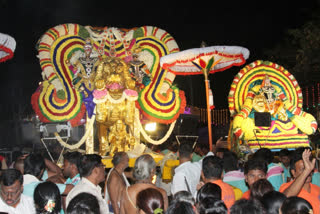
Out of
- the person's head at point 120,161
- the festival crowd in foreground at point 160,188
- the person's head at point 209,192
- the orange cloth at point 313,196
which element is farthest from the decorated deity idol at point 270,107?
the person's head at point 209,192

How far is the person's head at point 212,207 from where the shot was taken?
9.59 ft

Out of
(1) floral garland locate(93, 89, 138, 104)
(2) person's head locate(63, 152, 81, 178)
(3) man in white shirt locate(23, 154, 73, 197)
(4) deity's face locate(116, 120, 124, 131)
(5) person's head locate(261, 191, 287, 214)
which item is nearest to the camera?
(5) person's head locate(261, 191, 287, 214)

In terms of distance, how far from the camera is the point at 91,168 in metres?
4.44

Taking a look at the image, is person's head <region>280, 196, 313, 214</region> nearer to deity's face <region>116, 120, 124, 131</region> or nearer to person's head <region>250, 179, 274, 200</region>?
person's head <region>250, 179, 274, 200</region>

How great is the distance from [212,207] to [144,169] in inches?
63.4

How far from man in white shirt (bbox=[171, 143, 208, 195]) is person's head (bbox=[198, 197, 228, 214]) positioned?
1996 mm

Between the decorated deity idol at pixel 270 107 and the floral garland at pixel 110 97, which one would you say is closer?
the floral garland at pixel 110 97

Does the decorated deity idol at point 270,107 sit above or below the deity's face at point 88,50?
below

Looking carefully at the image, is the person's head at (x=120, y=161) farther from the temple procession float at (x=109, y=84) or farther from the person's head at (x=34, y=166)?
the temple procession float at (x=109, y=84)

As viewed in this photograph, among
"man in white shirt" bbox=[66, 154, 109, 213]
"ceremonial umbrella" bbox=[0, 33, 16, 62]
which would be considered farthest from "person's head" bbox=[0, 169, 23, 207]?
"ceremonial umbrella" bbox=[0, 33, 16, 62]

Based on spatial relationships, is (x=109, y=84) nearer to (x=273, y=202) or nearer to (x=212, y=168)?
(x=212, y=168)

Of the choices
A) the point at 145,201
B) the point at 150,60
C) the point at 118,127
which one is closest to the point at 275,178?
the point at 145,201

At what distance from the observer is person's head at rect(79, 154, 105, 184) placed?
175 inches

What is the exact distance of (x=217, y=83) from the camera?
2188cm
